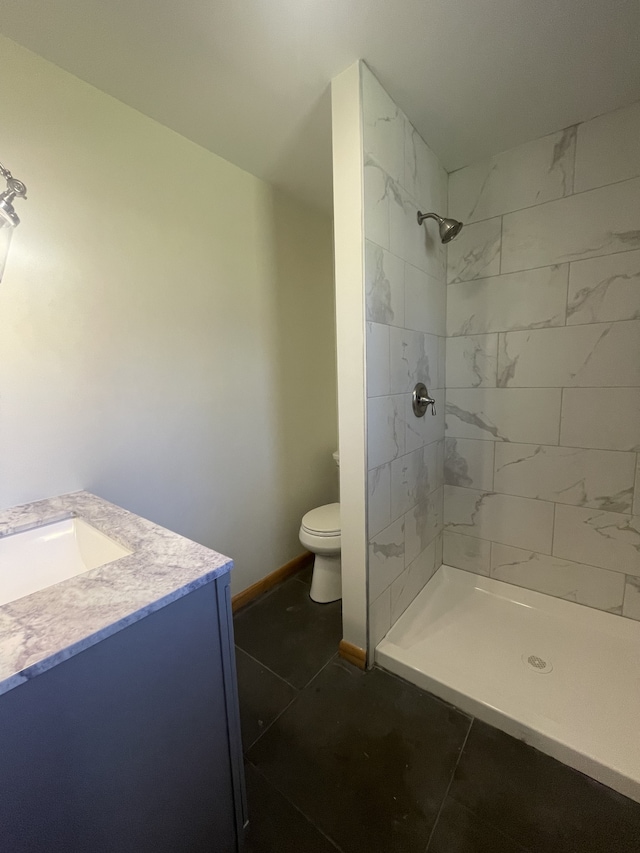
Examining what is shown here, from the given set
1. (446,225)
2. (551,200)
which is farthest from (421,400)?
(551,200)

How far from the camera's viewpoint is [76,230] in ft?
4.01

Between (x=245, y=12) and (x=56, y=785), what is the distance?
1847 mm

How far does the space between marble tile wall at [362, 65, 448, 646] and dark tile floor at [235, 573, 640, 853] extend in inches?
11.4

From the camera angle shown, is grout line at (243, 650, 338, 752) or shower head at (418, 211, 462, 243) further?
shower head at (418, 211, 462, 243)

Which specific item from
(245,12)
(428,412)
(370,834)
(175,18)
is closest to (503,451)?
(428,412)

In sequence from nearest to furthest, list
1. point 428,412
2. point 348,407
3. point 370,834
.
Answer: point 370,834 → point 348,407 → point 428,412

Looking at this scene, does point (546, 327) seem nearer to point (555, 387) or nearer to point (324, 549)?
point (555, 387)

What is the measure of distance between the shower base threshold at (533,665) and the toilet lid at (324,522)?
0.53m

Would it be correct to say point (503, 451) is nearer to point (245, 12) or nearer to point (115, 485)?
point (115, 485)

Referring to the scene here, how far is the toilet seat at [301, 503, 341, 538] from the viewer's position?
5.88 feet

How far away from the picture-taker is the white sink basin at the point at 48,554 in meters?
0.94

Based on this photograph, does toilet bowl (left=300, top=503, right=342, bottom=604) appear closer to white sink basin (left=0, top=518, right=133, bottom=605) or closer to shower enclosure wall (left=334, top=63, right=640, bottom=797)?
shower enclosure wall (left=334, top=63, right=640, bottom=797)

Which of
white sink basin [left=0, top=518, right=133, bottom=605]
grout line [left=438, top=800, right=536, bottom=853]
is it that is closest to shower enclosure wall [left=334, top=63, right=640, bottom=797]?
grout line [left=438, top=800, right=536, bottom=853]

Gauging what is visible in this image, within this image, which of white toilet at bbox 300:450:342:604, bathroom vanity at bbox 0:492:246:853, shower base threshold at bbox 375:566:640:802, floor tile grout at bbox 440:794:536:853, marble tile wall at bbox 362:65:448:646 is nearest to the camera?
bathroom vanity at bbox 0:492:246:853
